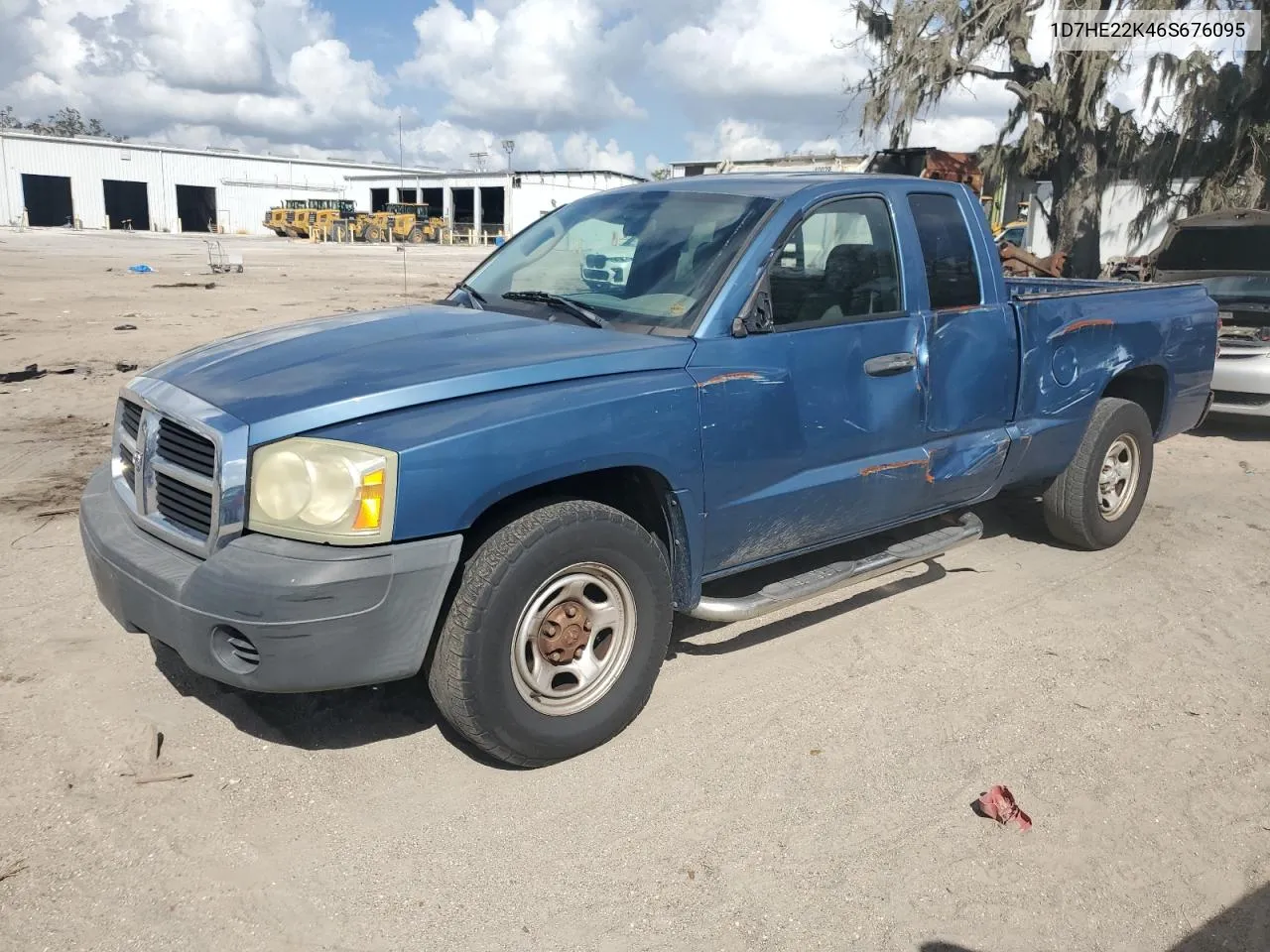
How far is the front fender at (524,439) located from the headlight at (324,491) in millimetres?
37

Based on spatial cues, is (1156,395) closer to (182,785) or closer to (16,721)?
(182,785)

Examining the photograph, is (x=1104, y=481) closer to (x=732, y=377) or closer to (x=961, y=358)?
(x=961, y=358)

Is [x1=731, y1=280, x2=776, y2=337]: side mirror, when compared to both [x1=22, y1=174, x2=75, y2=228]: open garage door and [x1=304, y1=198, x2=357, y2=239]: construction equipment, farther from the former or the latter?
[x1=22, y1=174, x2=75, y2=228]: open garage door

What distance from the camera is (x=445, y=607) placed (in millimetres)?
3131

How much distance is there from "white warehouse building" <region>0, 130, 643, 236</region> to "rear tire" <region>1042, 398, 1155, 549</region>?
62.6 metres

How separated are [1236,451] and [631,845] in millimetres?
7639

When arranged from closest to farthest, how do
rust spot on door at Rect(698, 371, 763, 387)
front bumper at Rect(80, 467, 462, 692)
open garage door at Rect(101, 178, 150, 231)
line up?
front bumper at Rect(80, 467, 462, 692) → rust spot on door at Rect(698, 371, 763, 387) → open garage door at Rect(101, 178, 150, 231)

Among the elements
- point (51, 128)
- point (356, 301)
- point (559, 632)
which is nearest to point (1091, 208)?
point (356, 301)

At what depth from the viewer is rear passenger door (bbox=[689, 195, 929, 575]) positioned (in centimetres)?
357

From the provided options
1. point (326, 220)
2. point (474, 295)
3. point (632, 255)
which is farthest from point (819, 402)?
point (326, 220)

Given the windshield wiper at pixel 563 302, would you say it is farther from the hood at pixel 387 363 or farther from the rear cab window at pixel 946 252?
the rear cab window at pixel 946 252

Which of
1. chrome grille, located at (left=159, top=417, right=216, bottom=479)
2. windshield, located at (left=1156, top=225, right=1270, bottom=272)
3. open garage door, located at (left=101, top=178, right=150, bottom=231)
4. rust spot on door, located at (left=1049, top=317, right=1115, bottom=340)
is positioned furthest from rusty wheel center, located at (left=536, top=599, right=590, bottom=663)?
open garage door, located at (left=101, top=178, right=150, bottom=231)

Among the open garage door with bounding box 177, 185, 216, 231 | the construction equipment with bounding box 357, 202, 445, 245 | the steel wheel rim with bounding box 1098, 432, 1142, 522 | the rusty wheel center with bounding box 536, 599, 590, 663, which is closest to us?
the rusty wheel center with bounding box 536, 599, 590, 663

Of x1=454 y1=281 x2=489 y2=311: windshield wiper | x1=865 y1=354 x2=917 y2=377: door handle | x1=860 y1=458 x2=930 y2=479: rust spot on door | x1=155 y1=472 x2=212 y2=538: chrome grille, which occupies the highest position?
x1=454 y1=281 x2=489 y2=311: windshield wiper
